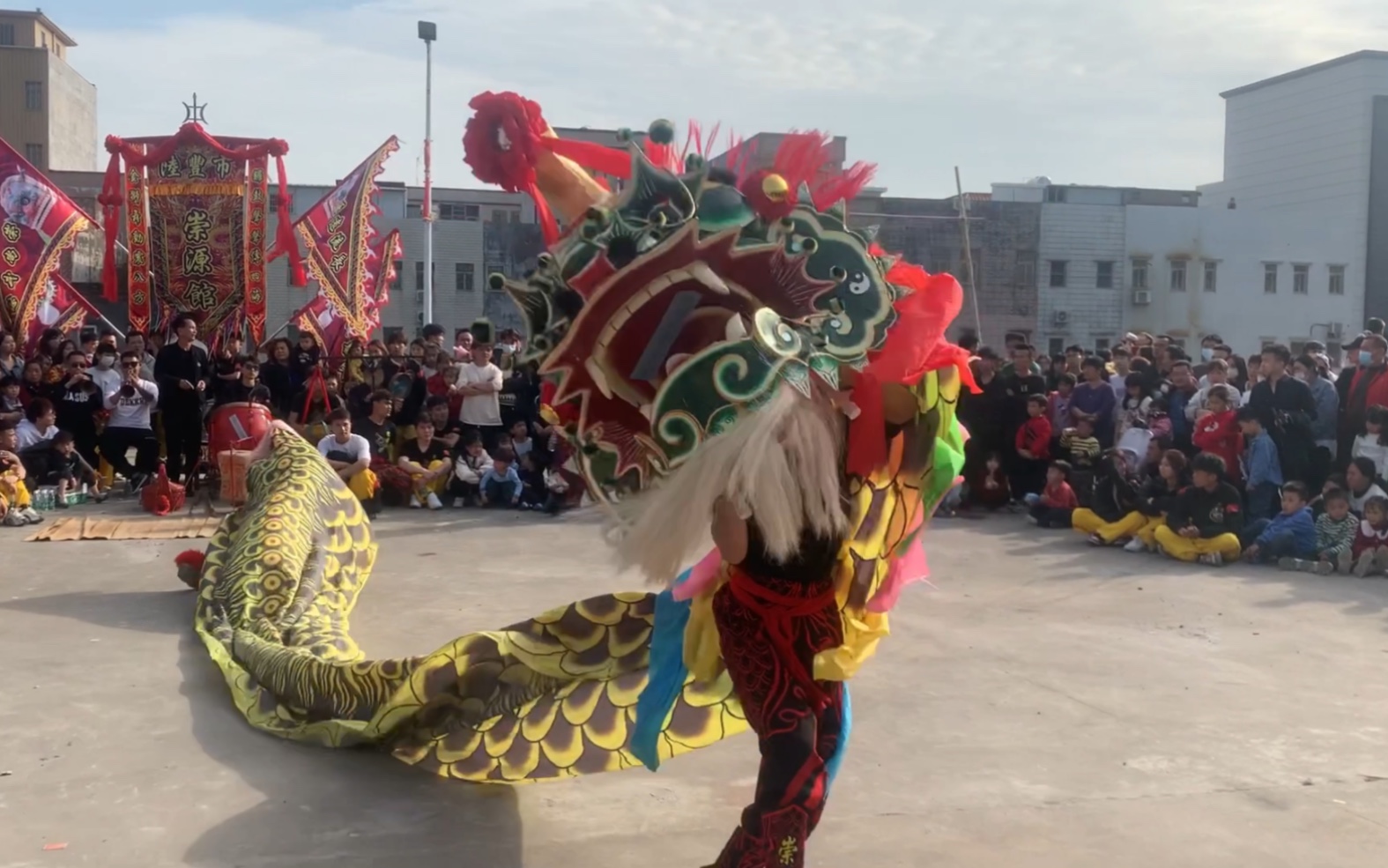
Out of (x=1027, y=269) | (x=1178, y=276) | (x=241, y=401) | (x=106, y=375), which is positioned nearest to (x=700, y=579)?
(x=241, y=401)

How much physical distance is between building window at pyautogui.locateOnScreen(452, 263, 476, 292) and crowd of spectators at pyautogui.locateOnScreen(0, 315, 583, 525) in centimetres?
1859

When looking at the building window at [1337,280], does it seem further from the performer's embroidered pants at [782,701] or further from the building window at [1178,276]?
the performer's embroidered pants at [782,701]

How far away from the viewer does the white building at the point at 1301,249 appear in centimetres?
3005

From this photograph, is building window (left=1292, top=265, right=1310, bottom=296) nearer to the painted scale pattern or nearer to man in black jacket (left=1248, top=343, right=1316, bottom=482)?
man in black jacket (left=1248, top=343, right=1316, bottom=482)

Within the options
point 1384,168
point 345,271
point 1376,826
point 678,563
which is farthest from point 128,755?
point 1384,168

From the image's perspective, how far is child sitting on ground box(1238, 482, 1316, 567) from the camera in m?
7.52

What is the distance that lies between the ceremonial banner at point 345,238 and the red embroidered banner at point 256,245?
222 centimetres

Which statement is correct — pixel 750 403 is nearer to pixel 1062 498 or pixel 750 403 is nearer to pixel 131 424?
pixel 1062 498

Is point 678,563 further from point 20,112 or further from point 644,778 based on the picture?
point 20,112

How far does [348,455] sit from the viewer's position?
29.3ft

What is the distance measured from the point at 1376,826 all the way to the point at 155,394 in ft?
30.2

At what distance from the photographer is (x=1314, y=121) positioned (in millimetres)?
31219

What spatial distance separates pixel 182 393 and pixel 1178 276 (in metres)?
26.3

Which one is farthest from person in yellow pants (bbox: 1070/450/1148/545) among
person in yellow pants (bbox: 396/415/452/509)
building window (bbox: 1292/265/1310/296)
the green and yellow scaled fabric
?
building window (bbox: 1292/265/1310/296)
